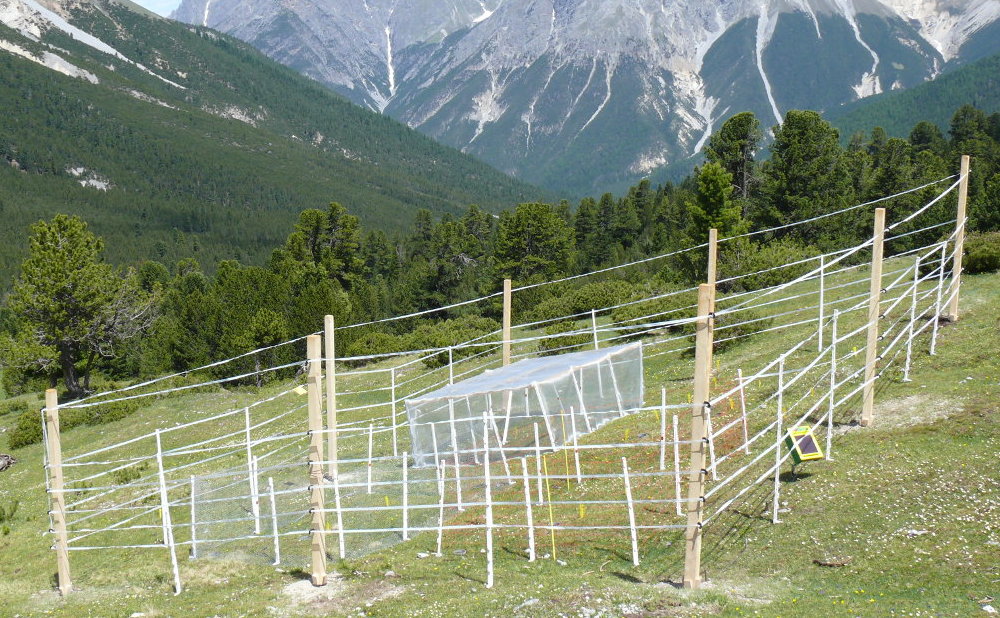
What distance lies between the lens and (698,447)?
11828mm

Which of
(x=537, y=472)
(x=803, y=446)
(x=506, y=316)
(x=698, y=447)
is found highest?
(x=506, y=316)

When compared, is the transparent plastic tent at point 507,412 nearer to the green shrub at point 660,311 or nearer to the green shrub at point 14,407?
the green shrub at point 660,311

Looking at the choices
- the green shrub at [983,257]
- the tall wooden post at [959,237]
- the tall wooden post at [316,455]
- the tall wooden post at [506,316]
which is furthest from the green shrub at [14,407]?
the green shrub at [983,257]

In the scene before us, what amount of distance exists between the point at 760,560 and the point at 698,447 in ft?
6.65

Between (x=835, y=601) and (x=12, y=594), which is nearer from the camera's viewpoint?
(x=835, y=601)

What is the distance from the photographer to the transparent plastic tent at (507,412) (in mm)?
19875

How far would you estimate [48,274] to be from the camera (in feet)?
168

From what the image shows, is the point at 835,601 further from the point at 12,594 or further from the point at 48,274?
the point at 48,274

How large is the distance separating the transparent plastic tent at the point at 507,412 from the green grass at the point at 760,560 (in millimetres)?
2167

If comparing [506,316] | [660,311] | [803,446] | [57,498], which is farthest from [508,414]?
[660,311]

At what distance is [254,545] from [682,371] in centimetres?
1589

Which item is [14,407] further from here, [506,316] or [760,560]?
[760,560]

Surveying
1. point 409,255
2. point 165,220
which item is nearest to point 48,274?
point 409,255

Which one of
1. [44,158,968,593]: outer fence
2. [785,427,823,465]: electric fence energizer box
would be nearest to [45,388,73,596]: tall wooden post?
[44,158,968,593]: outer fence
